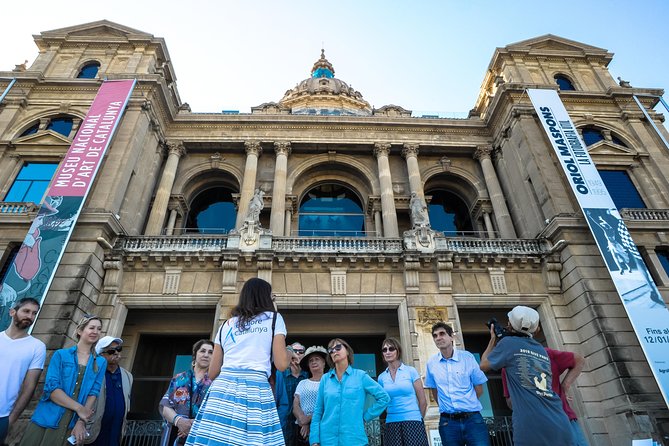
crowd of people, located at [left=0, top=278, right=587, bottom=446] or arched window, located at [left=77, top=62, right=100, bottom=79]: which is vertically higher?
arched window, located at [left=77, top=62, right=100, bottom=79]

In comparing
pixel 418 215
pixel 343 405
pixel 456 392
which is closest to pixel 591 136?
pixel 418 215

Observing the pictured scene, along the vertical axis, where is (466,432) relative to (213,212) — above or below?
below

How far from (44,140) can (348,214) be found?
15.4m

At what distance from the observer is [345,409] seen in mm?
4742

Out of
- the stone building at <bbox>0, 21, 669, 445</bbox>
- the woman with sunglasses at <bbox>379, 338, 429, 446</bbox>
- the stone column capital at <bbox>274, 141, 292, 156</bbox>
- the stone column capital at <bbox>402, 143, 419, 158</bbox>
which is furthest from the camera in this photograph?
the stone column capital at <bbox>402, 143, 419, 158</bbox>

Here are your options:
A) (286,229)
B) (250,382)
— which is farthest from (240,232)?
(250,382)

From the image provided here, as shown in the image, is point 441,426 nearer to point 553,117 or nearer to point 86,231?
point 86,231

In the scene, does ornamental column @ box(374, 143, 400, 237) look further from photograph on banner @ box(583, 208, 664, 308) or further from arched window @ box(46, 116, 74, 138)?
arched window @ box(46, 116, 74, 138)

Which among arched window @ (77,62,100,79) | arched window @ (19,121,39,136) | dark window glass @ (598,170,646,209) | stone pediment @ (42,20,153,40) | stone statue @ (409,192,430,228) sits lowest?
stone statue @ (409,192,430,228)

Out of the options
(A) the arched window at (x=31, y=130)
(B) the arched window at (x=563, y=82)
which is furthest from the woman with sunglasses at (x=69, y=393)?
(B) the arched window at (x=563, y=82)

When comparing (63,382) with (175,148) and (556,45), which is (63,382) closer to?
(175,148)

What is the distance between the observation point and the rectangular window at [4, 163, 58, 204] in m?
16.4

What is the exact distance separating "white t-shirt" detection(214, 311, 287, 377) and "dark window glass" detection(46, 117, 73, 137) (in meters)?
19.8

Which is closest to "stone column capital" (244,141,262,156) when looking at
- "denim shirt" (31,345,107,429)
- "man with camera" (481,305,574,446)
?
"denim shirt" (31,345,107,429)
